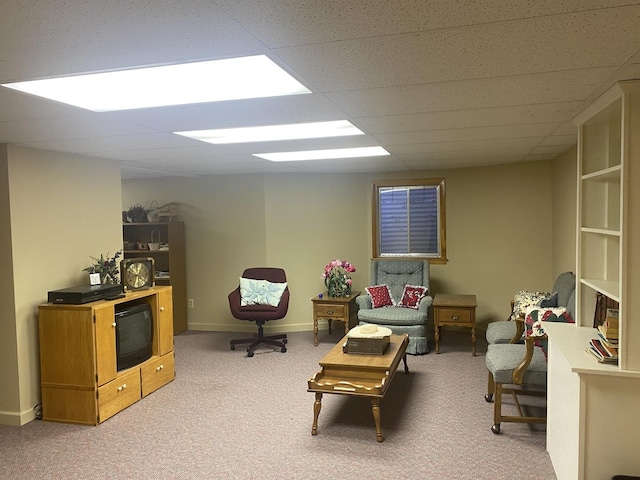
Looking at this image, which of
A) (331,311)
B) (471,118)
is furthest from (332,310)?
(471,118)

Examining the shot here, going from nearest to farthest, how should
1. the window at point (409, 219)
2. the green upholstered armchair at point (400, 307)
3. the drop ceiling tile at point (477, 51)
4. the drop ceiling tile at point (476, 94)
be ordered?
the drop ceiling tile at point (477, 51) < the drop ceiling tile at point (476, 94) < the green upholstered armchair at point (400, 307) < the window at point (409, 219)

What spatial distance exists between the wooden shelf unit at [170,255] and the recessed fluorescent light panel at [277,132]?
2.99 m

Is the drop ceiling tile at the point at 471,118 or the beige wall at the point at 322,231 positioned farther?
the beige wall at the point at 322,231

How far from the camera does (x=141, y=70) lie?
1902mm

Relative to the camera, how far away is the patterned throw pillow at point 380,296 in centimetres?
560

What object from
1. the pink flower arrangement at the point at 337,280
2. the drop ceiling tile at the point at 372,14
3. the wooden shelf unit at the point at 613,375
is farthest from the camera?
the pink flower arrangement at the point at 337,280

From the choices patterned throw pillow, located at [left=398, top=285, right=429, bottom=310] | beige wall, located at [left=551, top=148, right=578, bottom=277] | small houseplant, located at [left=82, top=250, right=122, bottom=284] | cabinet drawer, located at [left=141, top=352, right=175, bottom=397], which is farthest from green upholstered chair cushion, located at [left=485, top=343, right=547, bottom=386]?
small houseplant, located at [left=82, top=250, right=122, bottom=284]

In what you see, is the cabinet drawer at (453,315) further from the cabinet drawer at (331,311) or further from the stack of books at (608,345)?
the stack of books at (608,345)

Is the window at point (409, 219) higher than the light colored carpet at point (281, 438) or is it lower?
higher

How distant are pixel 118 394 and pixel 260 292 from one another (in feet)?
7.03

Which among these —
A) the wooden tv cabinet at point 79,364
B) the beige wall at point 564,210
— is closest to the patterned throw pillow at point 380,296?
the beige wall at point 564,210

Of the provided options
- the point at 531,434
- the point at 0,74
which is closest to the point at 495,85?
the point at 0,74

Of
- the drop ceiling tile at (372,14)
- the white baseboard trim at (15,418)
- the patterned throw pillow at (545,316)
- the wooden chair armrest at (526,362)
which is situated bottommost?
the white baseboard trim at (15,418)

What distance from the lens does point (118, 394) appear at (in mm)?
3803
